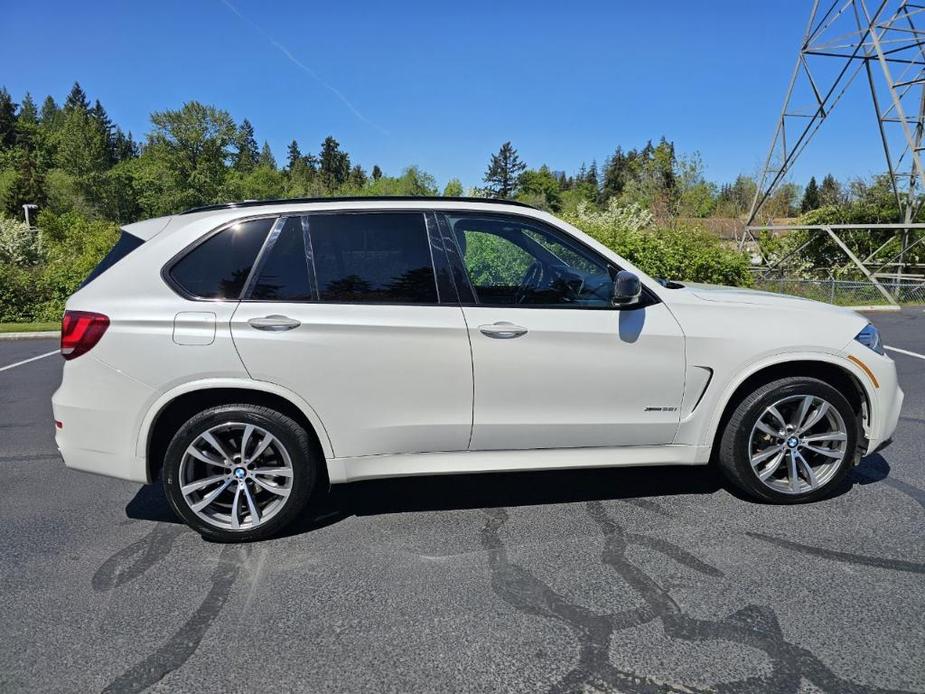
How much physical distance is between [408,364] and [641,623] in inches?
65.3

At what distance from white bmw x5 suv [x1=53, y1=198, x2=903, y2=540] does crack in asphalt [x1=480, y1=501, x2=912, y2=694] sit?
59cm

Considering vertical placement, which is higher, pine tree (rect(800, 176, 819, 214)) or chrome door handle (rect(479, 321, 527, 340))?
pine tree (rect(800, 176, 819, 214))

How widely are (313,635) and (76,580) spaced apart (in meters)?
1.35

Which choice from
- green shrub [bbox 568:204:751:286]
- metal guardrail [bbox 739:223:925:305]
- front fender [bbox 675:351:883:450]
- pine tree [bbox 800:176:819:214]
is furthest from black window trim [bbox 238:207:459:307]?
pine tree [bbox 800:176:819:214]

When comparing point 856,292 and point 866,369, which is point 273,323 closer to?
point 866,369

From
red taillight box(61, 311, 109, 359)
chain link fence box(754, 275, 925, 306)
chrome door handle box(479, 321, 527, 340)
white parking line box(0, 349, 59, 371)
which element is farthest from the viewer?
chain link fence box(754, 275, 925, 306)

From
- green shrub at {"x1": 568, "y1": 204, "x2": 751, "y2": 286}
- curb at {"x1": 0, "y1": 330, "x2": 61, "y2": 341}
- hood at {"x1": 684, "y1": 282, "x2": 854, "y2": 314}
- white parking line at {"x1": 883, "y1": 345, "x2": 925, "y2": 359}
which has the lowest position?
curb at {"x1": 0, "y1": 330, "x2": 61, "y2": 341}

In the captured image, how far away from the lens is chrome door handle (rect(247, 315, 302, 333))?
328 cm


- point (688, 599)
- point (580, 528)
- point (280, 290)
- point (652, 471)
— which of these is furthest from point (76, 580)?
point (652, 471)

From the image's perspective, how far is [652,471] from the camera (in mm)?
4430

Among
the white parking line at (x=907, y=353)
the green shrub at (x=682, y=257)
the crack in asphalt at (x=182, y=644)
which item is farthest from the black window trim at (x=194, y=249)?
the green shrub at (x=682, y=257)

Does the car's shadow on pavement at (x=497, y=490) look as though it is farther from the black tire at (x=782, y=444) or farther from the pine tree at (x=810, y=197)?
the pine tree at (x=810, y=197)

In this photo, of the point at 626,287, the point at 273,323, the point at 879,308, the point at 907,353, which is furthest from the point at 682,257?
the point at 273,323

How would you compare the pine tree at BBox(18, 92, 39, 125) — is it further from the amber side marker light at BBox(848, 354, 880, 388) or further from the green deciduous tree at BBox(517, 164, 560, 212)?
the amber side marker light at BBox(848, 354, 880, 388)
